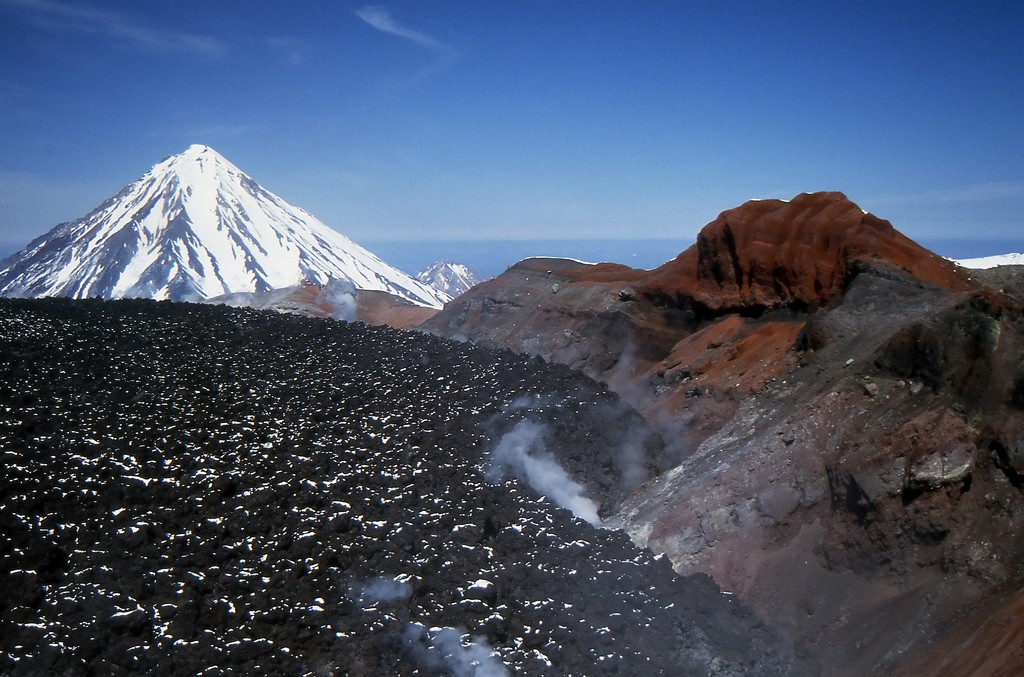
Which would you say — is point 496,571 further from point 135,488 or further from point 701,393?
point 701,393

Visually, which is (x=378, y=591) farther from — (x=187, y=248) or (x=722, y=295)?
(x=187, y=248)

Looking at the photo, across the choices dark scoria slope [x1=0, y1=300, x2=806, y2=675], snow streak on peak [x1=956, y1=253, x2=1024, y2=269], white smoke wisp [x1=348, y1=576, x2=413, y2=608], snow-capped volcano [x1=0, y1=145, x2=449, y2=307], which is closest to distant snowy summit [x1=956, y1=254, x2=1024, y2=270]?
snow streak on peak [x1=956, y1=253, x2=1024, y2=269]

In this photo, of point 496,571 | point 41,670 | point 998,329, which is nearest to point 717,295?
point 998,329

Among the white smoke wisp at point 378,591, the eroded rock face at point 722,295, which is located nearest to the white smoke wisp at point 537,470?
the white smoke wisp at point 378,591

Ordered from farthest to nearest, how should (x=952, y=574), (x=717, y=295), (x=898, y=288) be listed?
1. (x=717, y=295)
2. (x=898, y=288)
3. (x=952, y=574)

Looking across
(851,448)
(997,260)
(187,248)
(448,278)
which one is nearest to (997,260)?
(997,260)

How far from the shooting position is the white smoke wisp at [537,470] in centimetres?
1319

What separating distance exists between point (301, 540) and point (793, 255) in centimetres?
1249

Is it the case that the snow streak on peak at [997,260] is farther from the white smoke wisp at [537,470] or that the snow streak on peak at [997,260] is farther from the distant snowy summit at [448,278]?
the distant snowy summit at [448,278]

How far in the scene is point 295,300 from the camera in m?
34.2

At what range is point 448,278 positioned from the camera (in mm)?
191000

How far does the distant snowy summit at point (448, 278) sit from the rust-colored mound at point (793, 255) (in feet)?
535

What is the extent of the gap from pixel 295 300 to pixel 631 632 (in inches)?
1098

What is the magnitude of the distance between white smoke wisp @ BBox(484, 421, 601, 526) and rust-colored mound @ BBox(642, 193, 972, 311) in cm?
687
